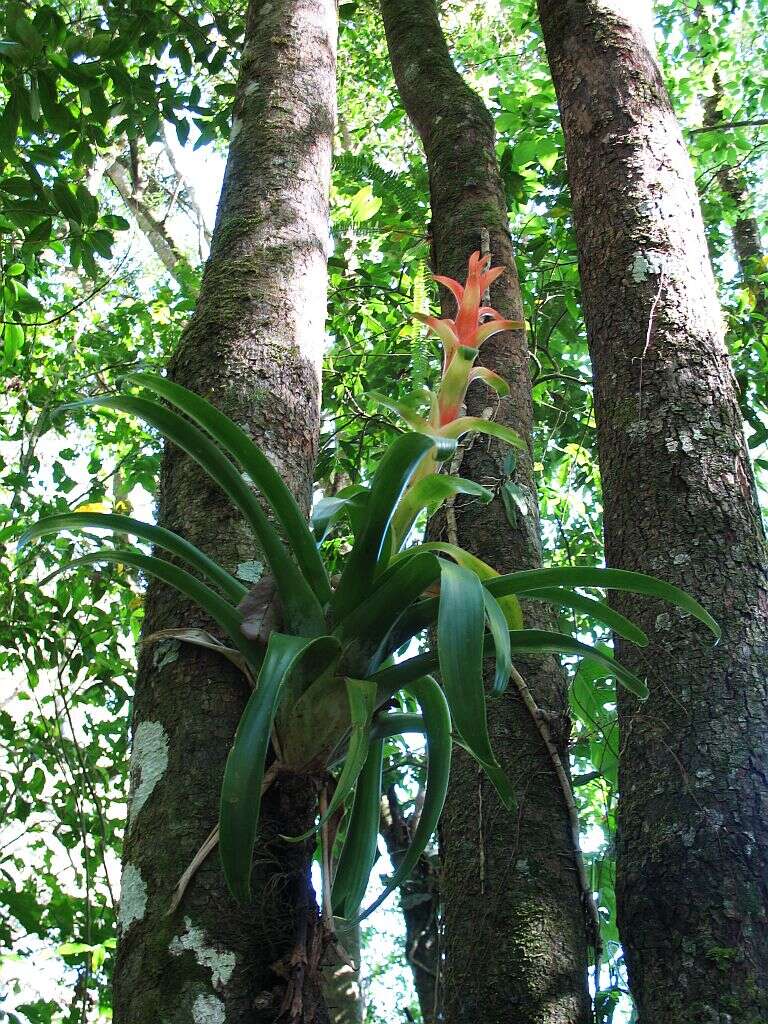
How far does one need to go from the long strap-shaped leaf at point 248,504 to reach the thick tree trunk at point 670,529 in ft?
2.12

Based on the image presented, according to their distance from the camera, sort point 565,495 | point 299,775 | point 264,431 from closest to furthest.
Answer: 1. point 299,775
2. point 264,431
3. point 565,495

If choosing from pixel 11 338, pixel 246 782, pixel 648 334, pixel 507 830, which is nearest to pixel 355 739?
pixel 246 782

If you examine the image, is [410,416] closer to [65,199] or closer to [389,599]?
[389,599]

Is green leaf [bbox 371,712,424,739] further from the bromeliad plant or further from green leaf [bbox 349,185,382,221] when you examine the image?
green leaf [bbox 349,185,382,221]

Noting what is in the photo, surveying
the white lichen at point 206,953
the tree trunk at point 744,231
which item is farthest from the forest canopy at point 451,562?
the tree trunk at point 744,231

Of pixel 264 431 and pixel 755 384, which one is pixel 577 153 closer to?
pixel 264 431

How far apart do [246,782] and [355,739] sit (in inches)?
4.7

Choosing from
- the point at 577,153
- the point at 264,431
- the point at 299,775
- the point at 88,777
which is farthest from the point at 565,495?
the point at 299,775

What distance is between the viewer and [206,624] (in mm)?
1114

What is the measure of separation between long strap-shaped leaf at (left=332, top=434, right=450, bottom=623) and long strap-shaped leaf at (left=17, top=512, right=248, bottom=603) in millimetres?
129

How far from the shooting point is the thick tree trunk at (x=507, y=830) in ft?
4.39

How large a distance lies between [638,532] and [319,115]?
102 centimetres

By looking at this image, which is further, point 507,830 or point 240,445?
point 507,830

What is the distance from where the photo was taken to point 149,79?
255 cm
